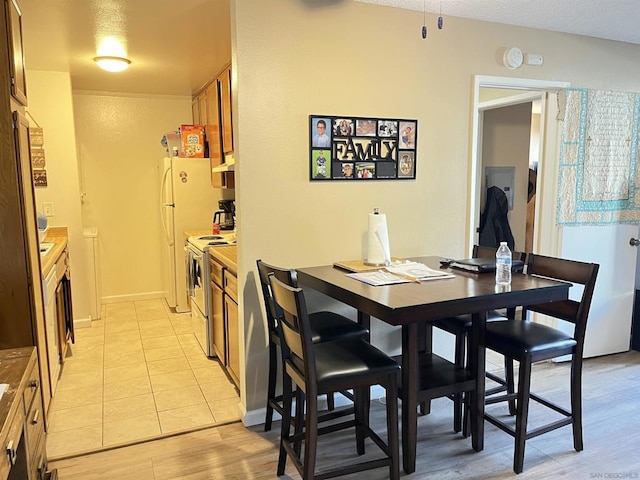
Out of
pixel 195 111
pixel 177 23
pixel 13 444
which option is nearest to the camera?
pixel 13 444

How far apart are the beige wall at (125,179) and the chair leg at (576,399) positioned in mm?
4460

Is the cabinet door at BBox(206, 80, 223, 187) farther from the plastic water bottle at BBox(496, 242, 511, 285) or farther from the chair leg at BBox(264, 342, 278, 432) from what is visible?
the plastic water bottle at BBox(496, 242, 511, 285)

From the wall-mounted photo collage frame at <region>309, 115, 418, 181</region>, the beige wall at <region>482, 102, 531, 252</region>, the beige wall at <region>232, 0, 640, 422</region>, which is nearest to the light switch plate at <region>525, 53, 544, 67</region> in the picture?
the beige wall at <region>232, 0, 640, 422</region>

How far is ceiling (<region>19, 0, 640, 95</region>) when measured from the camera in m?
2.67

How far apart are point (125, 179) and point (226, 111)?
202 centimetres

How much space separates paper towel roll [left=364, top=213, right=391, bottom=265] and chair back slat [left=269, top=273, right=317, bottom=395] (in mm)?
652

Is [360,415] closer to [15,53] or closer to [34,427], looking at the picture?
[34,427]

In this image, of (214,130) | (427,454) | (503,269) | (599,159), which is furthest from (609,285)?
(214,130)

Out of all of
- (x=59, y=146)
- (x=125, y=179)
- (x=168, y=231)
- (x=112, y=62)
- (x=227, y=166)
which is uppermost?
(x=112, y=62)

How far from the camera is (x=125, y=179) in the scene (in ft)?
17.3

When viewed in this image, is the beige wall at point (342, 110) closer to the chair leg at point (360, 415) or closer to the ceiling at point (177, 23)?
the ceiling at point (177, 23)

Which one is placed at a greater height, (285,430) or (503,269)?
(503,269)

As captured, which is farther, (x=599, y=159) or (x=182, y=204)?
(x=182, y=204)

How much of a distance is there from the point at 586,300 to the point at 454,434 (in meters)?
0.97
